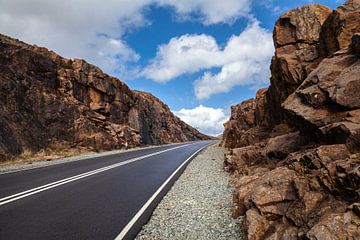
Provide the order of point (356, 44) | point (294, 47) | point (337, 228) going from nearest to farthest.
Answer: point (337, 228)
point (356, 44)
point (294, 47)

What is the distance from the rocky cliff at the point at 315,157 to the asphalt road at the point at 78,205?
2.68m

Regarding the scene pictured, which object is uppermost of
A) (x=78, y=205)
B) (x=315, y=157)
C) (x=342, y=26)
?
(x=342, y=26)

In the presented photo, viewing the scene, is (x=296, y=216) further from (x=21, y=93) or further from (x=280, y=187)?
(x=21, y=93)

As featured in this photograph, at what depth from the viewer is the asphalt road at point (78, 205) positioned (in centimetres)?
589

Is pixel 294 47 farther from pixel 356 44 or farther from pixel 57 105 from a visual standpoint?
pixel 57 105

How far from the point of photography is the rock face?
24812 mm

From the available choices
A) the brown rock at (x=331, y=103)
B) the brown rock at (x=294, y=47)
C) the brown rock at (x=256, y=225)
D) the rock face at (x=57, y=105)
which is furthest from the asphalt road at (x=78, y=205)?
the rock face at (x=57, y=105)

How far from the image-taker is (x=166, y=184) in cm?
1114

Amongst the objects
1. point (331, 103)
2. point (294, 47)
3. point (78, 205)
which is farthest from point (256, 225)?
point (294, 47)

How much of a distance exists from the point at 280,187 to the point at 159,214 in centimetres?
312

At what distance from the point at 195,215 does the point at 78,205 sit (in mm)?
3133

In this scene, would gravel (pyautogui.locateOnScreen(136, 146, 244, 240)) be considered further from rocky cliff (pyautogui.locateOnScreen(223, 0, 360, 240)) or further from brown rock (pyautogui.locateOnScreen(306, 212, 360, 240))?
brown rock (pyautogui.locateOnScreen(306, 212, 360, 240))

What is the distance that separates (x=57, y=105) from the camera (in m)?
30.2

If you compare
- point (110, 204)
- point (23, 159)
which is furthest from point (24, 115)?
point (110, 204)
